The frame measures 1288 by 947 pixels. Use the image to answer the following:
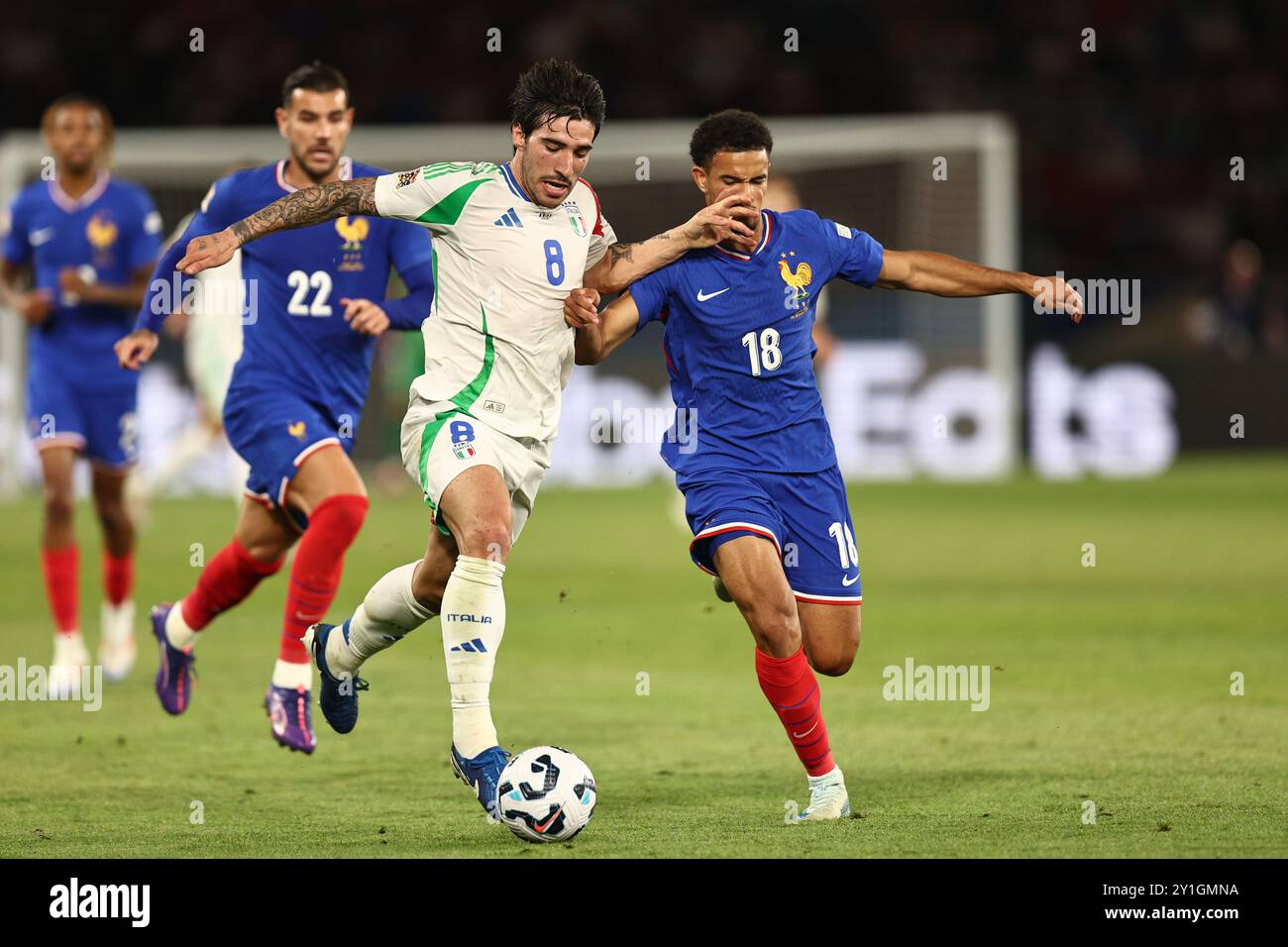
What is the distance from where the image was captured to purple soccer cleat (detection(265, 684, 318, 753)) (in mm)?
6254

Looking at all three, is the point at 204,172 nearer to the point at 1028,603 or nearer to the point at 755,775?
the point at 1028,603

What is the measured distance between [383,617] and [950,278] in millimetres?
2027

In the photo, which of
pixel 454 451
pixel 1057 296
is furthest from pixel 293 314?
pixel 1057 296

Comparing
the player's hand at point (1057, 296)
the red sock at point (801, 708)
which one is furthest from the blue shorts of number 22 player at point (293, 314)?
the player's hand at point (1057, 296)

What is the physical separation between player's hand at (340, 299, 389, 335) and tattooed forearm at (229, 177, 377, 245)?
69cm

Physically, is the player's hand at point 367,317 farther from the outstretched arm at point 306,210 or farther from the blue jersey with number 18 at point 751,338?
the blue jersey with number 18 at point 751,338

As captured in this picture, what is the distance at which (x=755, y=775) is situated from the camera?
19.7ft

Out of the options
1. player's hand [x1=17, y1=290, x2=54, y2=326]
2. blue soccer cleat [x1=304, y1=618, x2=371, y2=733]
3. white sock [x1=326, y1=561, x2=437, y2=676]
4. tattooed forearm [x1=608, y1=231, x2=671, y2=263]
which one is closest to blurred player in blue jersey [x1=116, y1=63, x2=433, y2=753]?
blue soccer cleat [x1=304, y1=618, x2=371, y2=733]

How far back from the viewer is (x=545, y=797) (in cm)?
482

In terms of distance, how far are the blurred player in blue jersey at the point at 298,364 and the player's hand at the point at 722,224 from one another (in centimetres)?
129

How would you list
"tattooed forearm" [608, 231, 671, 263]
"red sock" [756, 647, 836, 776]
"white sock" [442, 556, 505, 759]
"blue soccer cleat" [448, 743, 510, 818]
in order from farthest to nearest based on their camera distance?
"tattooed forearm" [608, 231, 671, 263]
"red sock" [756, 647, 836, 776]
"white sock" [442, 556, 505, 759]
"blue soccer cleat" [448, 743, 510, 818]

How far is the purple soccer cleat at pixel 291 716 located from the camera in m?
6.25

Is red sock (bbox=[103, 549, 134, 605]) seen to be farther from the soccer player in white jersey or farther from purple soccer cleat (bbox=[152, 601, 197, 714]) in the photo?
the soccer player in white jersey

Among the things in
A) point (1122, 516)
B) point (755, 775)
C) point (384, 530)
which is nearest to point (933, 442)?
point (1122, 516)
